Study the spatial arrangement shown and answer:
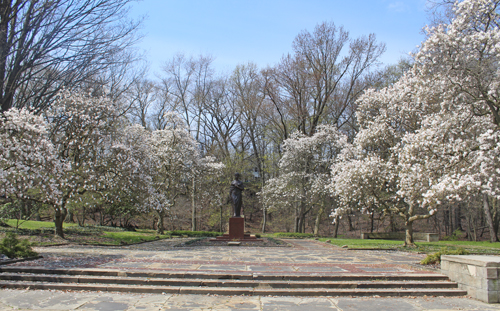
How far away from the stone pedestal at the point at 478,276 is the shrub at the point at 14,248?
10.5m

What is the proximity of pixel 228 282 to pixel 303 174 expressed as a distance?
18367 millimetres

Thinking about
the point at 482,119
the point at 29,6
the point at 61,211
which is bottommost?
the point at 61,211

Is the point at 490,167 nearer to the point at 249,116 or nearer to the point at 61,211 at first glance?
the point at 61,211

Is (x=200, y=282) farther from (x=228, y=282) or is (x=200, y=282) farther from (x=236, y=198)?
(x=236, y=198)

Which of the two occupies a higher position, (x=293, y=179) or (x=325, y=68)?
(x=325, y=68)

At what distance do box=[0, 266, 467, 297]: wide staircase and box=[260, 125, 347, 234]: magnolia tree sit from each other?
1660 centimetres

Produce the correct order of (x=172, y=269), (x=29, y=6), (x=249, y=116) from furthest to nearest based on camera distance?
(x=249, y=116), (x=29, y=6), (x=172, y=269)

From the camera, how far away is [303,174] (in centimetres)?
2494

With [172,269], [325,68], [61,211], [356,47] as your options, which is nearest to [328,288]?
[172,269]

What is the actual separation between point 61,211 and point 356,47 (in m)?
22.9

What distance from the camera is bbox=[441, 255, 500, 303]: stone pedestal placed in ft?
21.5

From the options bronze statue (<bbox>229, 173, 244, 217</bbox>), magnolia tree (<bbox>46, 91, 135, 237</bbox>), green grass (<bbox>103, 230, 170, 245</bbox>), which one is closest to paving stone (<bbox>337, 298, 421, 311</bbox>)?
green grass (<bbox>103, 230, 170, 245</bbox>)

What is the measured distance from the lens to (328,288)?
716 centimetres

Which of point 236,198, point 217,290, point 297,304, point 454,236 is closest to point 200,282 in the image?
point 217,290
